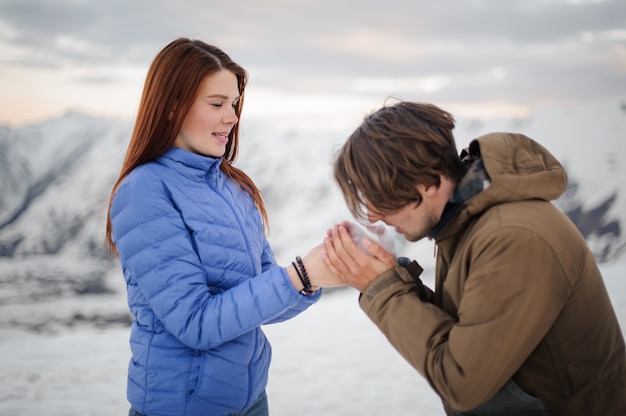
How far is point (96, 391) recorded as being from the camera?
5852 mm

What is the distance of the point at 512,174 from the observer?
143cm

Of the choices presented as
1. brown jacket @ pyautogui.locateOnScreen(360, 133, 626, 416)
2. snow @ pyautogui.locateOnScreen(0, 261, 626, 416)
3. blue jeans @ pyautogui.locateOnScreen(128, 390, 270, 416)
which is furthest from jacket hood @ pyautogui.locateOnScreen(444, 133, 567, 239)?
snow @ pyautogui.locateOnScreen(0, 261, 626, 416)

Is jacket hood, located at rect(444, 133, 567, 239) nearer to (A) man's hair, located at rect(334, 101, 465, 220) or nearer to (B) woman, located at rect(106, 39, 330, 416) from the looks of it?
(A) man's hair, located at rect(334, 101, 465, 220)

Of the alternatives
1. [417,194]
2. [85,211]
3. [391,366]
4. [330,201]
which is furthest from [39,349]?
[85,211]

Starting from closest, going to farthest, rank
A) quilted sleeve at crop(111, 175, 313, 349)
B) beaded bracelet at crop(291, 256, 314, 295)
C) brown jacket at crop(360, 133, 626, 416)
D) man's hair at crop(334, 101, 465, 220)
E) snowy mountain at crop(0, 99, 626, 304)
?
brown jacket at crop(360, 133, 626, 416) < man's hair at crop(334, 101, 465, 220) < quilted sleeve at crop(111, 175, 313, 349) < beaded bracelet at crop(291, 256, 314, 295) < snowy mountain at crop(0, 99, 626, 304)

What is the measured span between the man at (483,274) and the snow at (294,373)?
146 inches

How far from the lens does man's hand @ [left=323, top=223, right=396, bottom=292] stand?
1.59 m

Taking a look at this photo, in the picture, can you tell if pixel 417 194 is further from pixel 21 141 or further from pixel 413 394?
pixel 21 141

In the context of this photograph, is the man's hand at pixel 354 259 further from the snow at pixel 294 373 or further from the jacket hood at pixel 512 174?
the snow at pixel 294 373

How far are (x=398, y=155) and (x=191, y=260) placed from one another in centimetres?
78

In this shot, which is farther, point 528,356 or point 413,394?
point 413,394

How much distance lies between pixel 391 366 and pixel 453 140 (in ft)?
16.7

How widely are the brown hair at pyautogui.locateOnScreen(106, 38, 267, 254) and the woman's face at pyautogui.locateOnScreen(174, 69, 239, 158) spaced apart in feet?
0.14

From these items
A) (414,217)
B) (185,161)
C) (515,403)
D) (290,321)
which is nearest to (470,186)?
(414,217)
